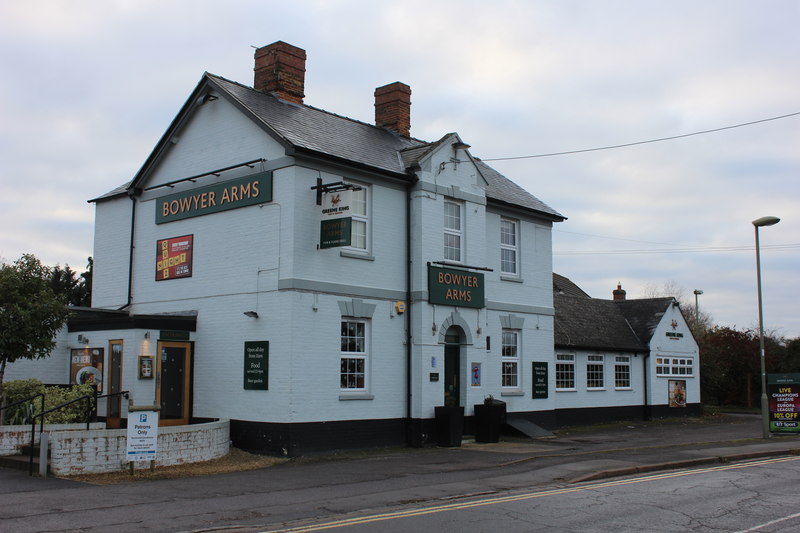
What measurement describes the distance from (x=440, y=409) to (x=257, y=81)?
438 inches

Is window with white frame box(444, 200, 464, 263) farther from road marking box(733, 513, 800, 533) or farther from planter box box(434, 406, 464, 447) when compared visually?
road marking box(733, 513, 800, 533)

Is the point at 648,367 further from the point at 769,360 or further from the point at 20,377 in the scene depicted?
the point at 20,377

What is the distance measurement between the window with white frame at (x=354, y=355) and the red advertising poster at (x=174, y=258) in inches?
182

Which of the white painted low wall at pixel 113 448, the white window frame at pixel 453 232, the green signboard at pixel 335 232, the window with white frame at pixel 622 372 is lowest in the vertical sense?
the white painted low wall at pixel 113 448

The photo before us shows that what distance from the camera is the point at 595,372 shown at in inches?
1169

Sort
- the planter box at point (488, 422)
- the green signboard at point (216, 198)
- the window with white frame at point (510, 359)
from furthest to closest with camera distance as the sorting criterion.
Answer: the window with white frame at point (510, 359), the planter box at point (488, 422), the green signboard at point (216, 198)

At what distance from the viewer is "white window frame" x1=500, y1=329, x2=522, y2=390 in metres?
24.2

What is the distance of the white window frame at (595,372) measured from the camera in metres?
29.3

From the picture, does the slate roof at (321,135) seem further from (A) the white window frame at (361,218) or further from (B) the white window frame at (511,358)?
(B) the white window frame at (511,358)

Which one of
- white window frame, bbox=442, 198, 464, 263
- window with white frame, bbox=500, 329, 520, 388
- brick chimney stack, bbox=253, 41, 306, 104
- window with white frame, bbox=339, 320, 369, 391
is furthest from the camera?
window with white frame, bbox=500, 329, 520, 388

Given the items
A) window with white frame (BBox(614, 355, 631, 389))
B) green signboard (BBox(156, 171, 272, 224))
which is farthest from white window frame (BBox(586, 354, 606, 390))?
green signboard (BBox(156, 171, 272, 224))

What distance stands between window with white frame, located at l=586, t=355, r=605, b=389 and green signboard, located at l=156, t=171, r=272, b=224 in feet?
50.8

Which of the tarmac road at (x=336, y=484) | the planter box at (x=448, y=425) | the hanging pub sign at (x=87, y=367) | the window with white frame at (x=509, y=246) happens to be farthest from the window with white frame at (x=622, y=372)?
the hanging pub sign at (x=87, y=367)

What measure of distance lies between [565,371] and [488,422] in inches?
303
